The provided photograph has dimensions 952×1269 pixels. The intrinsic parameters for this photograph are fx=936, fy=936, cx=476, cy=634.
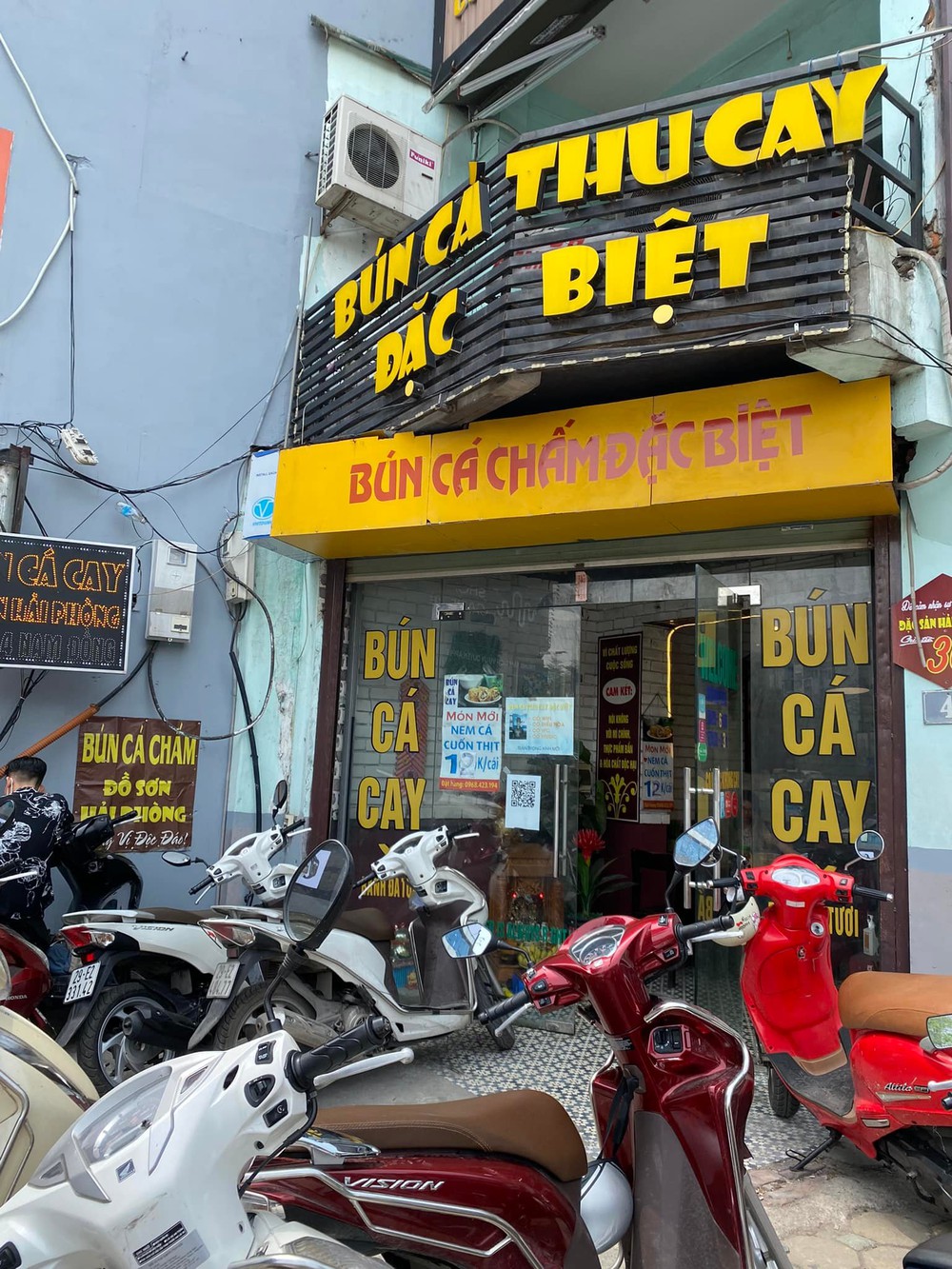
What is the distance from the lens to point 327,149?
740cm

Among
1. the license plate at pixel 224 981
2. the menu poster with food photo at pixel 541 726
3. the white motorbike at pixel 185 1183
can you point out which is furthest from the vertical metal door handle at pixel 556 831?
the white motorbike at pixel 185 1183

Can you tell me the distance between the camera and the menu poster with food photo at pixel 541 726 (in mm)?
5973

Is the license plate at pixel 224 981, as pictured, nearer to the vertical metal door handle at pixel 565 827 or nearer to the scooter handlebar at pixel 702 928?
the vertical metal door handle at pixel 565 827

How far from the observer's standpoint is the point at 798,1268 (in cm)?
304

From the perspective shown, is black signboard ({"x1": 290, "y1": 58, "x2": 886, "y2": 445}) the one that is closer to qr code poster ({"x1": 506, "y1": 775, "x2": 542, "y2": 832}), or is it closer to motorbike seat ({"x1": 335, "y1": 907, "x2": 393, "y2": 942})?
qr code poster ({"x1": 506, "y1": 775, "x2": 542, "y2": 832})

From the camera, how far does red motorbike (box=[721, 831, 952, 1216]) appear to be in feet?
10.2

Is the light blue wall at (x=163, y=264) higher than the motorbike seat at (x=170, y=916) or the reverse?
higher

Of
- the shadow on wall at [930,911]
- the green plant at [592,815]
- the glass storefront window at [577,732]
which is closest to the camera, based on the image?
the shadow on wall at [930,911]

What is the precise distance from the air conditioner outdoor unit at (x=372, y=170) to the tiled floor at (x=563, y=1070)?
5.88 m

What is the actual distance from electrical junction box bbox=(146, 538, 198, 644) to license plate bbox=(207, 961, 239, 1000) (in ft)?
9.74

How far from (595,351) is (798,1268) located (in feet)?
12.7

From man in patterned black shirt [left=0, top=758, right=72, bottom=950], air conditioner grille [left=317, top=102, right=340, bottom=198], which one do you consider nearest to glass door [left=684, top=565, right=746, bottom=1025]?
man in patterned black shirt [left=0, top=758, right=72, bottom=950]

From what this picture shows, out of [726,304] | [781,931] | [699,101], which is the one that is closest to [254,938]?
[781,931]

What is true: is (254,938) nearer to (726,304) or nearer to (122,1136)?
(122,1136)
